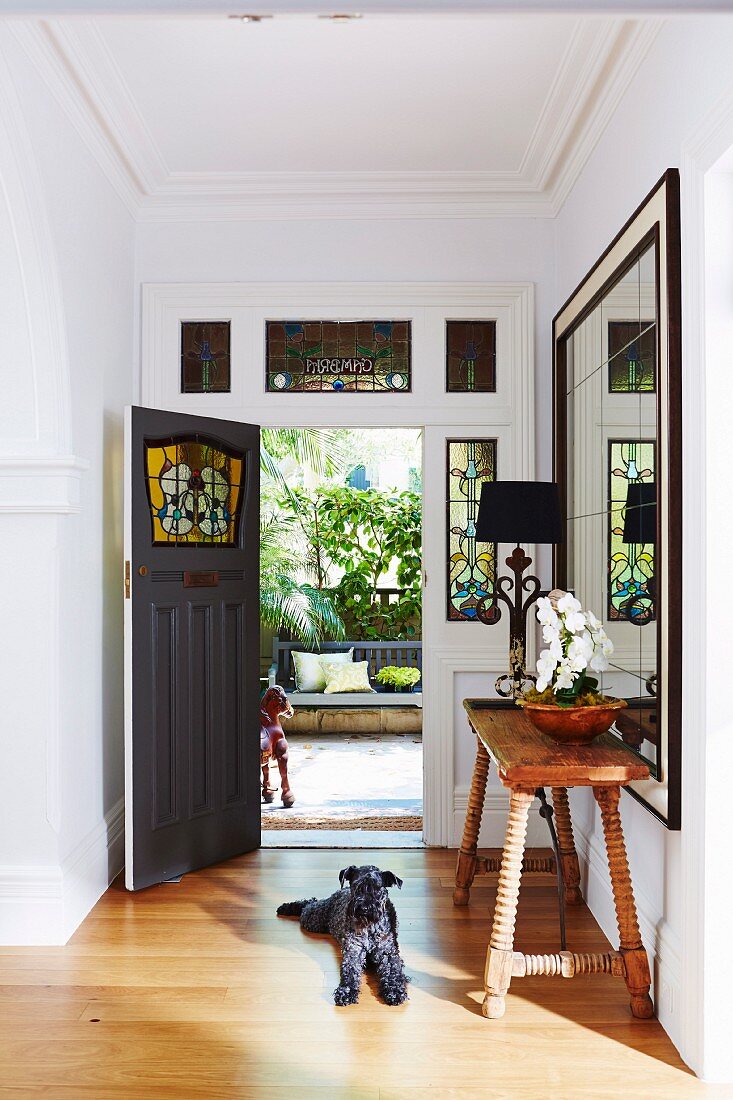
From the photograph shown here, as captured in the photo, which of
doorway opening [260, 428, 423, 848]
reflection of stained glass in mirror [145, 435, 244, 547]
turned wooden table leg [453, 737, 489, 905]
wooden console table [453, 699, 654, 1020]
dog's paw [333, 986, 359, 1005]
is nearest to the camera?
wooden console table [453, 699, 654, 1020]

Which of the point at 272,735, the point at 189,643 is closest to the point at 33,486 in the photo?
the point at 189,643

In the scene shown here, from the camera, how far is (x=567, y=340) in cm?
406

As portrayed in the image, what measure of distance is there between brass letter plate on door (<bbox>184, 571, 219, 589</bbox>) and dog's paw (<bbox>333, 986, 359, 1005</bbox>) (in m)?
1.86

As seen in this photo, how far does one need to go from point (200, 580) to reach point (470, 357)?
→ 170 centimetres

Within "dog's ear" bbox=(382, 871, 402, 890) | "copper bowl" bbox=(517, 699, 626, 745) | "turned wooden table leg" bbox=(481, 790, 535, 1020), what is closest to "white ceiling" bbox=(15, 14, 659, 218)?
"copper bowl" bbox=(517, 699, 626, 745)

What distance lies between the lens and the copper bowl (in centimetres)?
287

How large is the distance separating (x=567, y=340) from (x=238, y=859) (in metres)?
2.84

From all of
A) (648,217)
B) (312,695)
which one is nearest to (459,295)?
(648,217)

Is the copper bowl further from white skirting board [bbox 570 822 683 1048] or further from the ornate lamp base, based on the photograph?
white skirting board [bbox 570 822 683 1048]

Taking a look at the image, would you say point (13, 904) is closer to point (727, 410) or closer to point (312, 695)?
point (727, 410)

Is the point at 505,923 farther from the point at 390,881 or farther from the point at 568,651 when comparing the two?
the point at 568,651

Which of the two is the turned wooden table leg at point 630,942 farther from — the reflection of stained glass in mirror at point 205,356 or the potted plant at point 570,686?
the reflection of stained glass in mirror at point 205,356

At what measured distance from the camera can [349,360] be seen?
4.44 meters

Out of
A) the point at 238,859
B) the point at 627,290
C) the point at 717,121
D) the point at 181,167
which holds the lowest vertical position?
the point at 238,859
